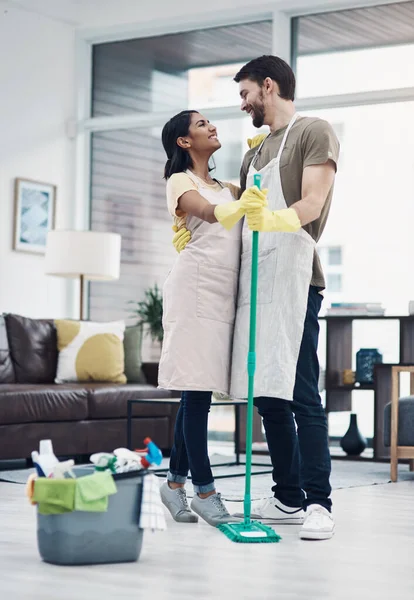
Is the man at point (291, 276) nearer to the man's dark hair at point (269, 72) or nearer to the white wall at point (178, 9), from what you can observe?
the man's dark hair at point (269, 72)

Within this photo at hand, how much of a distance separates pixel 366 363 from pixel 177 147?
124 inches

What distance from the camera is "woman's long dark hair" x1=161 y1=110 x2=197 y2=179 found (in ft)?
10.6

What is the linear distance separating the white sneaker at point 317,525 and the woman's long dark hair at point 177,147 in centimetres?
110

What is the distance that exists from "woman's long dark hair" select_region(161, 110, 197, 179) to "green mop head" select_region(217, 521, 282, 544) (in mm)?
1082

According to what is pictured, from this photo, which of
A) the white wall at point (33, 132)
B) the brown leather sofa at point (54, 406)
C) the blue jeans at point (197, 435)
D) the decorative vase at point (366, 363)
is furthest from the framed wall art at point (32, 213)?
the blue jeans at point (197, 435)

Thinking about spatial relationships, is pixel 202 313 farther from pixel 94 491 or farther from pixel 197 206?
pixel 94 491

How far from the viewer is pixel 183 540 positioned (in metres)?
2.93

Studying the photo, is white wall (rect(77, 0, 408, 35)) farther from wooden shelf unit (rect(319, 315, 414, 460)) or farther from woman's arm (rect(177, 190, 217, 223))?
woman's arm (rect(177, 190, 217, 223))

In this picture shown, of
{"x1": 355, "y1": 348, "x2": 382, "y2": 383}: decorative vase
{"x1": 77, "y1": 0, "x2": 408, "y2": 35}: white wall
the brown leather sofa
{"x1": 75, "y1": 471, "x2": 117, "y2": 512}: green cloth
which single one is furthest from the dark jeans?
{"x1": 77, "y1": 0, "x2": 408, "y2": 35}: white wall

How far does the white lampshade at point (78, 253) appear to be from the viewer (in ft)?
21.0

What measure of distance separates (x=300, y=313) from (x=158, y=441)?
3096 mm

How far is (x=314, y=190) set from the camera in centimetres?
293

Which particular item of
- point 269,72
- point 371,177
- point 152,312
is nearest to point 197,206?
point 269,72

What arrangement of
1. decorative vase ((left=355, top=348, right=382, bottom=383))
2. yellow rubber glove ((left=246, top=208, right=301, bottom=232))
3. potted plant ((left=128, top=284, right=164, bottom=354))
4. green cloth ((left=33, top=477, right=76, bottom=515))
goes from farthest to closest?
potted plant ((left=128, top=284, right=164, bottom=354)) < decorative vase ((left=355, top=348, right=382, bottom=383)) < yellow rubber glove ((left=246, top=208, right=301, bottom=232)) < green cloth ((left=33, top=477, right=76, bottom=515))
